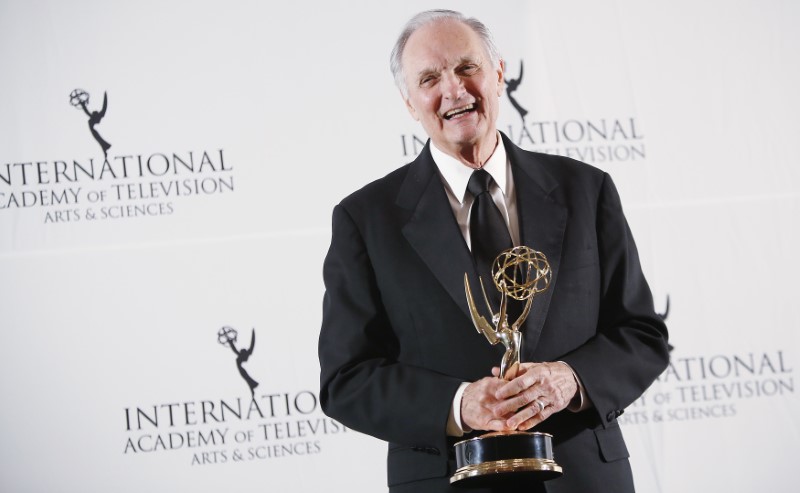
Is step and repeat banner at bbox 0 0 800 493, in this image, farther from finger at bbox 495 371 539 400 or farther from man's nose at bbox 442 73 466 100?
finger at bbox 495 371 539 400

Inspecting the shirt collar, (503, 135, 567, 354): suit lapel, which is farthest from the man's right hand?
the shirt collar

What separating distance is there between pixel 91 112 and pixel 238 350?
91cm

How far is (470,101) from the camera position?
2.06m

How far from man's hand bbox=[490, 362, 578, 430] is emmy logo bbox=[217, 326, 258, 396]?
1638mm

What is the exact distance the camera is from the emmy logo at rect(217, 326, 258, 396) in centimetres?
322

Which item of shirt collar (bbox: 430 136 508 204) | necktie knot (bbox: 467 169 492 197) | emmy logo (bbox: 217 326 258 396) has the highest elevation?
shirt collar (bbox: 430 136 508 204)

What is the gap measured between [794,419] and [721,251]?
0.61 meters

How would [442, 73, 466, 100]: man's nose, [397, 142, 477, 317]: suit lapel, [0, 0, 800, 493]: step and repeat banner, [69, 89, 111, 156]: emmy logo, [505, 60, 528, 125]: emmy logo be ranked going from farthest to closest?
[505, 60, 528, 125]: emmy logo
[69, 89, 111, 156]: emmy logo
[0, 0, 800, 493]: step and repeat banner
[442, 73, 466, 100]: man's nose
[397, 142, 477, 317]: suit lapel

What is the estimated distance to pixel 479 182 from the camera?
79.7 inches

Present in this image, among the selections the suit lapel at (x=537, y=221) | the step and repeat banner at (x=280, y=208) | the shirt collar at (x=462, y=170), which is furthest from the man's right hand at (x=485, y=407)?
the step and repeat banner at (x=280, y=208)

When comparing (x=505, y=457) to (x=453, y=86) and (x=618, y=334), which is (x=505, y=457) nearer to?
(x=618, y=334)

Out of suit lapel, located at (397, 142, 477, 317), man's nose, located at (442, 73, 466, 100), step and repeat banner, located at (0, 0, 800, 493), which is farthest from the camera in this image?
step and repeat banner, located at (0, 0, 800, 493)

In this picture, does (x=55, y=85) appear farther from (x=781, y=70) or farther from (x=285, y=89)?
(x=781, y=70)

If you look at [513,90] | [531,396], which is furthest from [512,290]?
[513,90]
